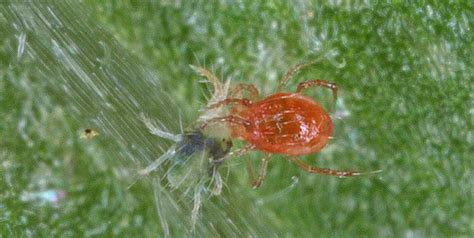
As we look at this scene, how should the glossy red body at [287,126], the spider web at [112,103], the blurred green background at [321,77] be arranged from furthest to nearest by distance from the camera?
the glossy red body at [287,126], the blurred green background at [321,77], the spider web at [112,103]

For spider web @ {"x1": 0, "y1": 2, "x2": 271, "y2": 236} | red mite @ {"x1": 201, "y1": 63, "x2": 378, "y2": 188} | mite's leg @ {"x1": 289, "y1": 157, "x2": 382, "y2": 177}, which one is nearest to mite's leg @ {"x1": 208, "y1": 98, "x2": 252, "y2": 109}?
red mite @ {"x1": 201, "y1": 63, "x2": 378, "y2": 188}

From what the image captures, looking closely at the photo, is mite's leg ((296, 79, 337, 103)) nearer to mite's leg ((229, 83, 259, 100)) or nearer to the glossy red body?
the glossy red body

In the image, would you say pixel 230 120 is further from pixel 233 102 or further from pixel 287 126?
pixel 287 126

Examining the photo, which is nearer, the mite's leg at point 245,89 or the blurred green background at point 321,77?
the blurred green background at point 321,77

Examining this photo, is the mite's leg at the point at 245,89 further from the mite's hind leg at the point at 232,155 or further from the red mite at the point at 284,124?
the mite's hind leg at the point at 232,155

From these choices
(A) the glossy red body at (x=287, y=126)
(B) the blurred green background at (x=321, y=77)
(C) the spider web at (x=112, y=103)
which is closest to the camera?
(C) the spider web at (x=112, y=103)

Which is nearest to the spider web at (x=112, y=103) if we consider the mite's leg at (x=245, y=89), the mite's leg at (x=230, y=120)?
the mite's leg at (x=230, y=120)
